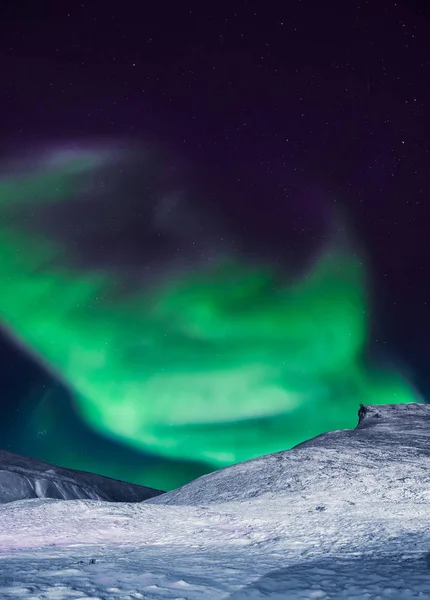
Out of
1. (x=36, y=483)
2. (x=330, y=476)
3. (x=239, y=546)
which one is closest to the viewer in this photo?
(x=239, y=546)

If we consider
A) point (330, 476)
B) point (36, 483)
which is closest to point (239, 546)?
point (330, 476)

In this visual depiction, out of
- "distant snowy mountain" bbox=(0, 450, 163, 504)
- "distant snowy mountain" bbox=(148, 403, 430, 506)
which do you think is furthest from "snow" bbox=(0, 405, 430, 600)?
"distant snowy mountain" bbox=(0, 450, 163, 504)

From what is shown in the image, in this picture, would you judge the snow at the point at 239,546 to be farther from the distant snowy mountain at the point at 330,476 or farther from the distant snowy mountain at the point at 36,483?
the distant snowy mountain at the point at 36,483

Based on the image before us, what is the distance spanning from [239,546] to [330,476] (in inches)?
175

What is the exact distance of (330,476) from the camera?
25.3ft

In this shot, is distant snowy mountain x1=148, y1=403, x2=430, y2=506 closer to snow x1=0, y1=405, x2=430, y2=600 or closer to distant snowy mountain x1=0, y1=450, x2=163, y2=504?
snow x1=0, y1=405, x2=430, y2=600

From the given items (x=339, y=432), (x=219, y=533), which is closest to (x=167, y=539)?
(x=219, y=533)

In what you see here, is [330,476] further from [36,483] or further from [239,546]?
[36,483]

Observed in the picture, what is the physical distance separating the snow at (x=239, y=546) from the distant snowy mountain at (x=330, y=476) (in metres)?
0.05

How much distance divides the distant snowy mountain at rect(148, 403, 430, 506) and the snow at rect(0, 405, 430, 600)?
5 centimetres

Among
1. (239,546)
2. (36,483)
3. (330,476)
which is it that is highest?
(36,483)

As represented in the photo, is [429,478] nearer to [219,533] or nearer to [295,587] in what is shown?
[219,533]

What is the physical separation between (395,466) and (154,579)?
6648 mm

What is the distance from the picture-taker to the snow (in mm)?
2529
